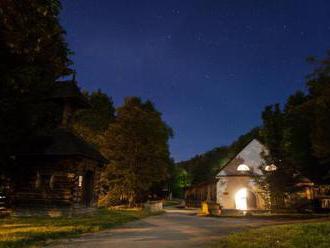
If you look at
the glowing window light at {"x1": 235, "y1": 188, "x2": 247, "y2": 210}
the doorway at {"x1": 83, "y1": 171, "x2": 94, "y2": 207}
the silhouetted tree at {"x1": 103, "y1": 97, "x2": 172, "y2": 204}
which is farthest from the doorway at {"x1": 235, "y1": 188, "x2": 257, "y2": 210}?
the doorway at {"x1": 83, "y1": 171, "x2": 94, "y2": 207}

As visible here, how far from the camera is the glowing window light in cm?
3856

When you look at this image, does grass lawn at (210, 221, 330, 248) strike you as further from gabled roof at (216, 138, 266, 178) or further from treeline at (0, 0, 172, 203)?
gabled roof at (216, 138, 266, 178)

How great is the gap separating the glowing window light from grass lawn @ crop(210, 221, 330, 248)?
24559 millimetres

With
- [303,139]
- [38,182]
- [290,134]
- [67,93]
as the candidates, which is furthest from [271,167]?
[38,182]

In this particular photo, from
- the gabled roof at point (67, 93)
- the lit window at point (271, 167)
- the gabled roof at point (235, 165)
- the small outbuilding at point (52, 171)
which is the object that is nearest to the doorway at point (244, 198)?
the gabled roof at point (235, 165)

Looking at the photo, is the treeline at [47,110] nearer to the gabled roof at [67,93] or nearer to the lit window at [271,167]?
the gabled roof at [67,93]

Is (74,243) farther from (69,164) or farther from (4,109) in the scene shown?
(69,164)

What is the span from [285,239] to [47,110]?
1742cm

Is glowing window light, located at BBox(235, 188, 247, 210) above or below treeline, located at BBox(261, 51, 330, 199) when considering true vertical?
below

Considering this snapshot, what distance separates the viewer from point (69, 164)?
76.2ft

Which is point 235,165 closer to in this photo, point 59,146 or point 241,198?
point 241,198

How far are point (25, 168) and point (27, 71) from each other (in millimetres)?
9740

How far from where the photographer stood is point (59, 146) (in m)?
23.3

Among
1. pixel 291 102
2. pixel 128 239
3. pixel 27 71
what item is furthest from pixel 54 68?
pixel 291 102
